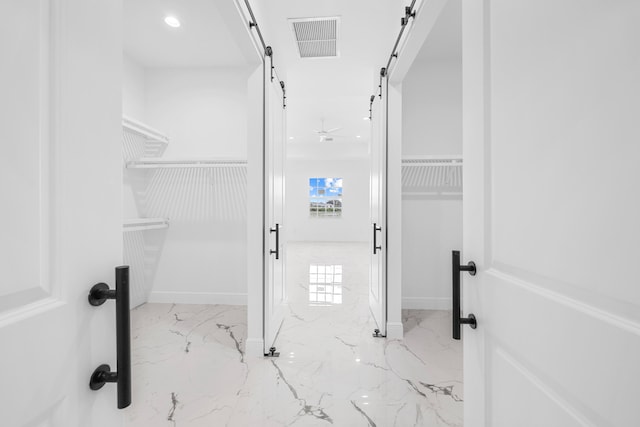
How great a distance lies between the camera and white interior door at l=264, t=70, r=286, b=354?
7.44 feet

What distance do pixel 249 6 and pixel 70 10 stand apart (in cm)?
162

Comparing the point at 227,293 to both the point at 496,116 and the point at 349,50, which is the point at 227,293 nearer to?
the point at 349,50

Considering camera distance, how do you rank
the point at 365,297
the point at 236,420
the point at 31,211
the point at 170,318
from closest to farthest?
1. the point at 31,211
2. the point at 236,420
3. the point at 170,318
4. the point at 365,297

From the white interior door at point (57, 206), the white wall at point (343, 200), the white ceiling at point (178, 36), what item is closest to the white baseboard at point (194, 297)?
the white ceiling at point (178, 36)

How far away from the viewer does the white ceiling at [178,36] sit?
2.53 meters

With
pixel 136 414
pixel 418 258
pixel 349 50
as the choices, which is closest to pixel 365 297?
pixel 418 258

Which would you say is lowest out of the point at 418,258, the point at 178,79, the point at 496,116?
the point at 418,258

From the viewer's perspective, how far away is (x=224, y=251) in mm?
3504

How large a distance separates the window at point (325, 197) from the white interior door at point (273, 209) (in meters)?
6.34

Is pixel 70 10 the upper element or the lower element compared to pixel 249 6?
lower

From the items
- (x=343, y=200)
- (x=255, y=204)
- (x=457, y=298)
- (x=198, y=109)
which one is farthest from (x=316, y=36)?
(x=343, y=200)

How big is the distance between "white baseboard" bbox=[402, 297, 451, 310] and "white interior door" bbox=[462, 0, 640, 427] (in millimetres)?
2543

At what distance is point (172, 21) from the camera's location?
2.69 meters

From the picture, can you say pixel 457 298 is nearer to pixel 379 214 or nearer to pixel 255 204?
pixel 255 204
